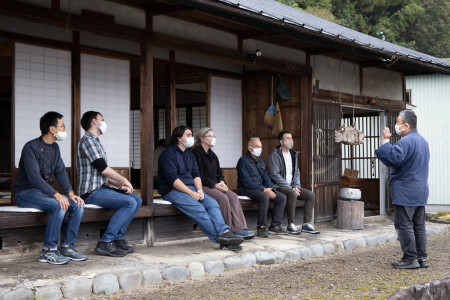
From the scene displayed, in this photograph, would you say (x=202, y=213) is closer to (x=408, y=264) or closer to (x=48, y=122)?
(x=48, y=122)

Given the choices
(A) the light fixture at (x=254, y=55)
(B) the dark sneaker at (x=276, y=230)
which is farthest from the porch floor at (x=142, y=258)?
(A) the light fixture at (x=254, y=55)

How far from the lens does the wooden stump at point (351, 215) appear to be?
10.5 metres

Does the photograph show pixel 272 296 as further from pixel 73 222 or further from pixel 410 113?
pixel 410 113

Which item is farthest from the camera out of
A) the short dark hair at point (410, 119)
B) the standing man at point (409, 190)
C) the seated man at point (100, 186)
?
the short dark hair at point (410, 119)

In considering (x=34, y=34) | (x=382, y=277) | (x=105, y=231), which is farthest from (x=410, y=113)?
(x=34, y=34)

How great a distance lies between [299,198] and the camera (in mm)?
9969

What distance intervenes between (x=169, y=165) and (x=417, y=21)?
31.6m

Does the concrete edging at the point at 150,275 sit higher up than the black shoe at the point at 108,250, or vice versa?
the black shoe at the point at 108,250

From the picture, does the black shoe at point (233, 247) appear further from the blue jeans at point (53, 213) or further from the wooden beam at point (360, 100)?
the wooden beam at point (360, 100)

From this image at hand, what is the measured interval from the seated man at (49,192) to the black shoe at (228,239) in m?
1.88

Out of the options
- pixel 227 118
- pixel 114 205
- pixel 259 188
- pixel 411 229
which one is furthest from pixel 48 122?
pixel 227 118

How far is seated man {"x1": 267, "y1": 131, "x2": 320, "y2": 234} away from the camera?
9508 millimetres

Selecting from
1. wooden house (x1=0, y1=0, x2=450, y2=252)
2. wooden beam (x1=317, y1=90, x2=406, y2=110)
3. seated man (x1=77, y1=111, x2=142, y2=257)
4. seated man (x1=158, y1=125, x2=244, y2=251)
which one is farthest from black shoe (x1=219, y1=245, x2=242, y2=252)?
wooden beam (x1=317, y1=90, x2=406, y2=110)

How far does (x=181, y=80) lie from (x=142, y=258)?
500 cm
